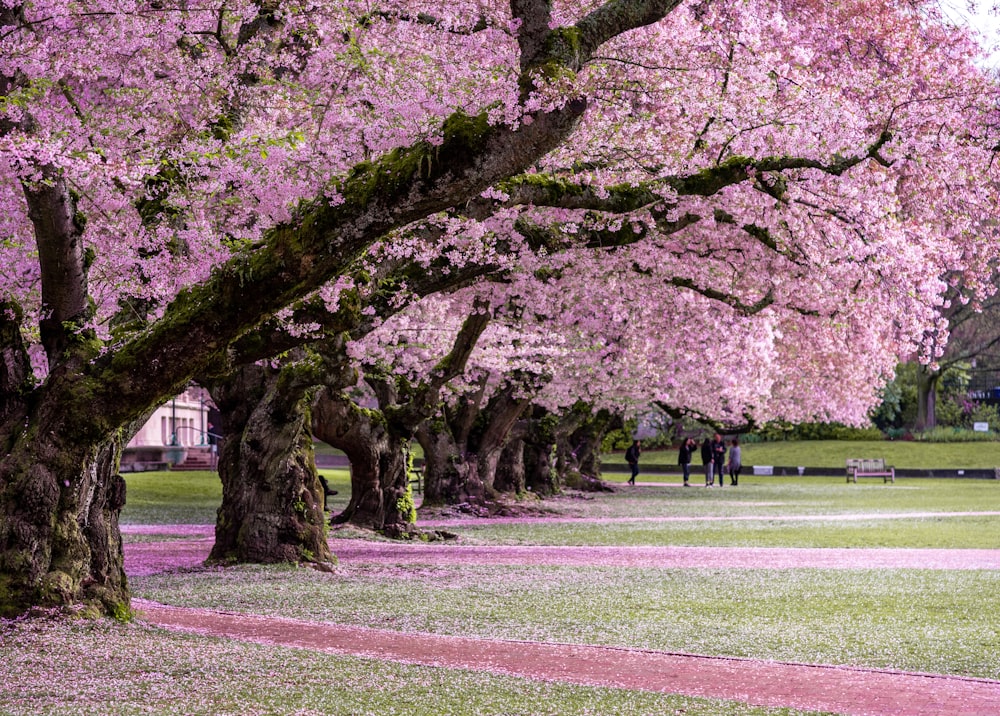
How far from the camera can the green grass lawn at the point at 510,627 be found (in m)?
8.23

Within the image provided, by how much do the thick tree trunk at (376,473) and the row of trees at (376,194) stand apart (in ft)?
1.30

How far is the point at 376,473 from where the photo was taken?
83.5 feet

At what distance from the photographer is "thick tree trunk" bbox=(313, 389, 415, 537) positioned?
81.1 feet

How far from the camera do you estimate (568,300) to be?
25.3 meters

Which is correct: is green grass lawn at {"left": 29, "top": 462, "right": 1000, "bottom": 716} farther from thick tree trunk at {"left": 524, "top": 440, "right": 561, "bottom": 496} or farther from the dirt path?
thick tree trunk at {"left": 524, "top": 440, "right": 561, "bottom": 496}

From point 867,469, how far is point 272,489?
4710 centimetres

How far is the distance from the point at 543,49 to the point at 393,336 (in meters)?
16.5

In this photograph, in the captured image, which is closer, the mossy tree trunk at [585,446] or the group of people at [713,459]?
the mossy tree trunk at [585,446]

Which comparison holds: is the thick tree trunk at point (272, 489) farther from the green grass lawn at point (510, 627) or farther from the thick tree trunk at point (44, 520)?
the thick tree trunk at point (44, 520)

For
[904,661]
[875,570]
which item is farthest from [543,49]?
[875,570]

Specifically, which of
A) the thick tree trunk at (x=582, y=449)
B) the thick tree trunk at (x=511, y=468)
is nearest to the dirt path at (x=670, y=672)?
the thick tree trunk at (x=511, y=468)

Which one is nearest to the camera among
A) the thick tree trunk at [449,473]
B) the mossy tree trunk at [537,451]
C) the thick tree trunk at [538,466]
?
the thick tree trunk at [449,473]

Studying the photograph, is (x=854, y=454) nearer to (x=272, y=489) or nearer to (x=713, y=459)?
(x=713, y=459)

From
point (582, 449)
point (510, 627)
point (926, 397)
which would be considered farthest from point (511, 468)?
point (926, 397)
